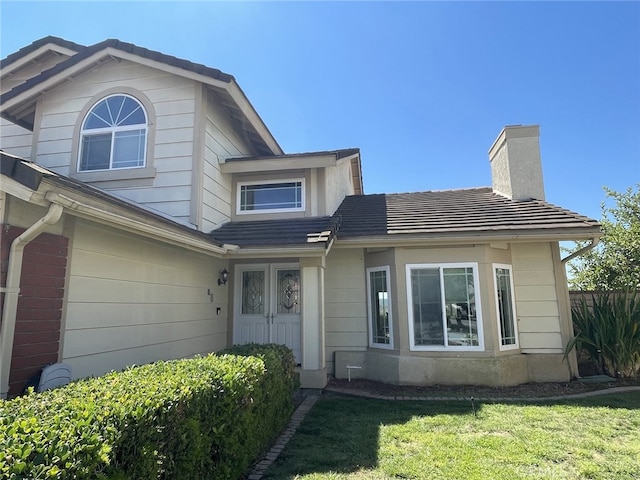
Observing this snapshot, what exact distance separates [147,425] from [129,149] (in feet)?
21.6

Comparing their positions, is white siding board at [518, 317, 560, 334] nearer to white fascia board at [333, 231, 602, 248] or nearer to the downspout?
white fascia board at [333, 231, 602, 248]

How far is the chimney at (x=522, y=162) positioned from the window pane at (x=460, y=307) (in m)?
3.02

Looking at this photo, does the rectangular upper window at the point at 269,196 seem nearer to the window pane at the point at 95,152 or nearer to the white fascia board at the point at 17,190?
the window pane at the point at 95,152

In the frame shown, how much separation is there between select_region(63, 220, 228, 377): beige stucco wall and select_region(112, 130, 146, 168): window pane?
236cm

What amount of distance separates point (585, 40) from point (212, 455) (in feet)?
42.5

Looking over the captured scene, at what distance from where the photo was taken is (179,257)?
6.57 metres

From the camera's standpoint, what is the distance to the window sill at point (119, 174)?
23.9 feet

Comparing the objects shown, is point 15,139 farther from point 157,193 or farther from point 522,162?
point 522,162

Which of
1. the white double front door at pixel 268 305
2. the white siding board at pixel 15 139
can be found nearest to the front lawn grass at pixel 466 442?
the white double front door at pixel 268 305

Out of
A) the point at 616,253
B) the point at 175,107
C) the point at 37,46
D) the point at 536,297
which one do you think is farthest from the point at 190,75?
the point at 616,253

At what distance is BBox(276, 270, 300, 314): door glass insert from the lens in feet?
27.5

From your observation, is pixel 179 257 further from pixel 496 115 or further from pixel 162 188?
pixel 496 115

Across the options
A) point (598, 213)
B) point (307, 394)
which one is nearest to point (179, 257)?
point (307, 394)

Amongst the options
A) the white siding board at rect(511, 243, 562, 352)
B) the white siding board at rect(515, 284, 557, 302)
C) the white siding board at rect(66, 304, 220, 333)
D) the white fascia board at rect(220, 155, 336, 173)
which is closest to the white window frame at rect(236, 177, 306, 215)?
the white fascia board at rect(220, 155, 336, 173)
